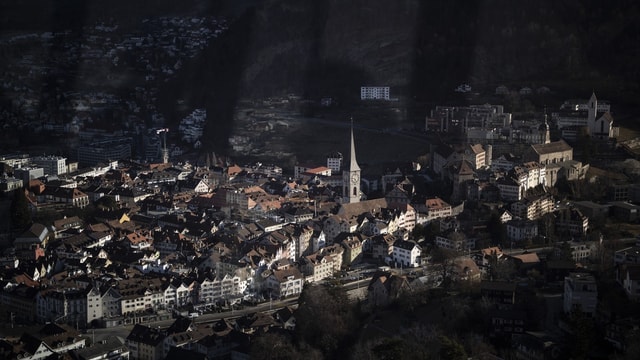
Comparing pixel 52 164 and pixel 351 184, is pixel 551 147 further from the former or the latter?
pixel 52 164

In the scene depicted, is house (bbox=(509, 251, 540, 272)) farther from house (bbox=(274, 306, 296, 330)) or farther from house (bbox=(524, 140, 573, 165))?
house (bbox=(524, 140, 573, 165))

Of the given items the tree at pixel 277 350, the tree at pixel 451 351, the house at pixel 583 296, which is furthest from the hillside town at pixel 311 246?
the tree at pixel 451 351

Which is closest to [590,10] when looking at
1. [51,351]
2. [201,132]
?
[201,132]

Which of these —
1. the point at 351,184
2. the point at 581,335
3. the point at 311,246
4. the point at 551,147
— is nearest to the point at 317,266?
the point at 311,246

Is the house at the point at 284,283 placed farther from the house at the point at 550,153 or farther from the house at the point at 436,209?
the house at the point at 550,153

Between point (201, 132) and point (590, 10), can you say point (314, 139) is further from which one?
point (590, 10)

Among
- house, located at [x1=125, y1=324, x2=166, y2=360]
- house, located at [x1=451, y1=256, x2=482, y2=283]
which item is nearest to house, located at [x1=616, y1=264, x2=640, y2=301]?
house, located at [x1=451, y1=256, x2=482, y2=283]
